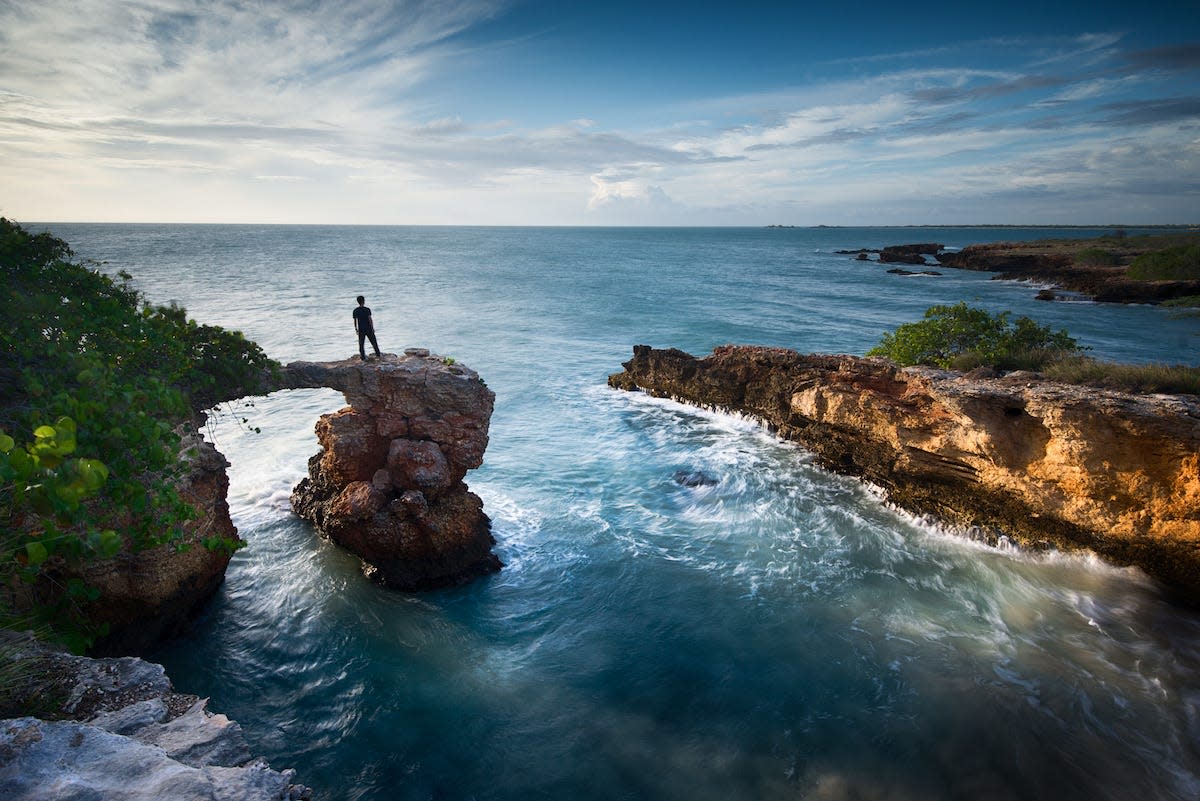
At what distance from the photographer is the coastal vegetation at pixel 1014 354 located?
13.0 meters

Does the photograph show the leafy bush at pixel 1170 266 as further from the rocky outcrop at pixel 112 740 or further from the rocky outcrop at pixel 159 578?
the rocky outcrop at pixel 159 578

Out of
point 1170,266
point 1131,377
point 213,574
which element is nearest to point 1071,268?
point 1170,266

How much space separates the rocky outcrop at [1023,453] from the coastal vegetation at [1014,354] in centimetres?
100

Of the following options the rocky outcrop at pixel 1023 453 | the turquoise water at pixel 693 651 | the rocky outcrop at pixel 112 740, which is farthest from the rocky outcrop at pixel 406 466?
the rocky outcrop at pixel 1023 453

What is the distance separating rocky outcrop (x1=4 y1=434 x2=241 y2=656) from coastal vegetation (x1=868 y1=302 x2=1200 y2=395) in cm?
1960

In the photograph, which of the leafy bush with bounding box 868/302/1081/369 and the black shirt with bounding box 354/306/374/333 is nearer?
the black shirt with bounding box 354/306/374/333

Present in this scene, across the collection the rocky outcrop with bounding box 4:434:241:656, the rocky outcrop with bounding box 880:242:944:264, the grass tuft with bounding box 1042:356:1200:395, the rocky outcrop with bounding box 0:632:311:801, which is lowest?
the rocky outcrop with bounding box 4:434:241:656

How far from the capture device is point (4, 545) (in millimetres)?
5406

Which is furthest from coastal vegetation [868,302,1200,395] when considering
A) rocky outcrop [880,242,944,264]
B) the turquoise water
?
rocky outcrop [880,242,944,264]

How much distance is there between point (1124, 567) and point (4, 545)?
66.0 feet

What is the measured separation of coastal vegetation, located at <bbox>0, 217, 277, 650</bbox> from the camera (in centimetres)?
391

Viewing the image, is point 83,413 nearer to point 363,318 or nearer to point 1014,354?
point 363,318

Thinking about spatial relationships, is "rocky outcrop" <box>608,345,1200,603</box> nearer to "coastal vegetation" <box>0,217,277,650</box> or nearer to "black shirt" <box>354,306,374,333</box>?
"black shirt" <box>354,306,374,333</box>

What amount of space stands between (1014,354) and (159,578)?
23109mm
